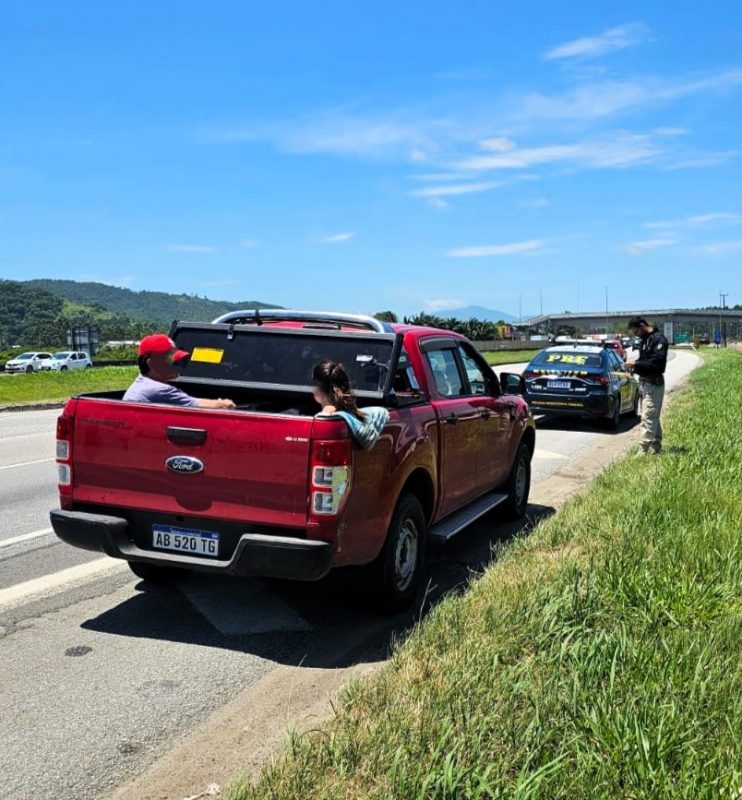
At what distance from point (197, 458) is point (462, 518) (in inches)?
99.9

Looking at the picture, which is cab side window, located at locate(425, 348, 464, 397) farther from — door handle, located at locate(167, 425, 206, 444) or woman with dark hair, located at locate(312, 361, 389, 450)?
door handle, located at locate(167, 425, 206, 444)

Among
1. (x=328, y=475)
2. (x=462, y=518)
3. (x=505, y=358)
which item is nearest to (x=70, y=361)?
(x=505, y=358)

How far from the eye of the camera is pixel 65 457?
5.27m

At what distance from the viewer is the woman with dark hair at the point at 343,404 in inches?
194

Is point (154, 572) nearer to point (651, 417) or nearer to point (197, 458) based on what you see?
point (197, 458)

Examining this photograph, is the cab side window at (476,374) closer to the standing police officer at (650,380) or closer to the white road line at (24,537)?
the white road line at (24,537)

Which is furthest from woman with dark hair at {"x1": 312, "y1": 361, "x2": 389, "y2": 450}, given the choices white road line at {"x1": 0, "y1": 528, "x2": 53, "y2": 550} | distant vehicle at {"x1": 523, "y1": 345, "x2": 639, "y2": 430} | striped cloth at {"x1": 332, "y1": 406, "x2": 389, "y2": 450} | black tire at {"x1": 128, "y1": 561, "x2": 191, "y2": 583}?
distant vehicle at {"x1": 523, "y1": 345, "x2": 639, "y2": 430}

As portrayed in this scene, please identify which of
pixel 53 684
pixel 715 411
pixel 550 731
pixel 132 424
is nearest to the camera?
pixel 550 731

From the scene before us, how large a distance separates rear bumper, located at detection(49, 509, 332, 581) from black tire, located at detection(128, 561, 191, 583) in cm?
91

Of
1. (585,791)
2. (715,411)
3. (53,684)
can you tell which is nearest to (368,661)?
(53,684)

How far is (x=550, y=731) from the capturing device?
10.6 ft

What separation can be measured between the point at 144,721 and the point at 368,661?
128 cm

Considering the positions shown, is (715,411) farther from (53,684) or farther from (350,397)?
(53,684)

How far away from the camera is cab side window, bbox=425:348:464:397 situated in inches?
263
